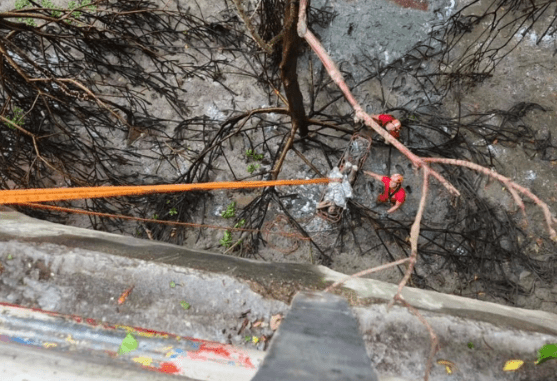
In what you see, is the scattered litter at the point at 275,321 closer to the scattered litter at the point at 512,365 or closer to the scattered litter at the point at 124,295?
the scattered litter at the point at 124,295

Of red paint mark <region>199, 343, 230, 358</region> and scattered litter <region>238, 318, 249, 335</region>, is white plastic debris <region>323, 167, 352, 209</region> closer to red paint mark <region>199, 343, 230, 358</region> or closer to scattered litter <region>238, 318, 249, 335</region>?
scattered litter <region>238, 318, 249, 335</region>

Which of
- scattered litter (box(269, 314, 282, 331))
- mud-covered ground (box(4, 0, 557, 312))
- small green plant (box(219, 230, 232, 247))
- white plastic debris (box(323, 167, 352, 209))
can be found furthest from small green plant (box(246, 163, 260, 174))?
scattered litter (box(269, 314, 282, 331))

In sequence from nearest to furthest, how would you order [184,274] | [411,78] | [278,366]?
[278,366] → [184,274] → [411,78]

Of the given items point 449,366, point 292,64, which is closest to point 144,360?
point 449,366

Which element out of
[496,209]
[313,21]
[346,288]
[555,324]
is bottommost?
[555,324]

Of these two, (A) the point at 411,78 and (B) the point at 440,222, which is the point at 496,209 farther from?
(A) the point at 411,78

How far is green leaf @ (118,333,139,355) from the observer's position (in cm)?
142

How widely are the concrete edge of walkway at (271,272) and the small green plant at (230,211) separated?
50.0 inches

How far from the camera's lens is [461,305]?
5.65 ft

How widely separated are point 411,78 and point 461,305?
2.08 metres

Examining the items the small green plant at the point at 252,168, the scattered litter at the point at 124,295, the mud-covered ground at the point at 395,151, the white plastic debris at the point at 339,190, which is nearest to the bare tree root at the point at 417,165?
the scattered litter at the point at 124,295

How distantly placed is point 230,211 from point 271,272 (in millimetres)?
1496

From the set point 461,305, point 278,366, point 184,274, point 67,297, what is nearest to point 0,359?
point 67,297

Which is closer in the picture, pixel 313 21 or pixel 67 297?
pixel 67 297
